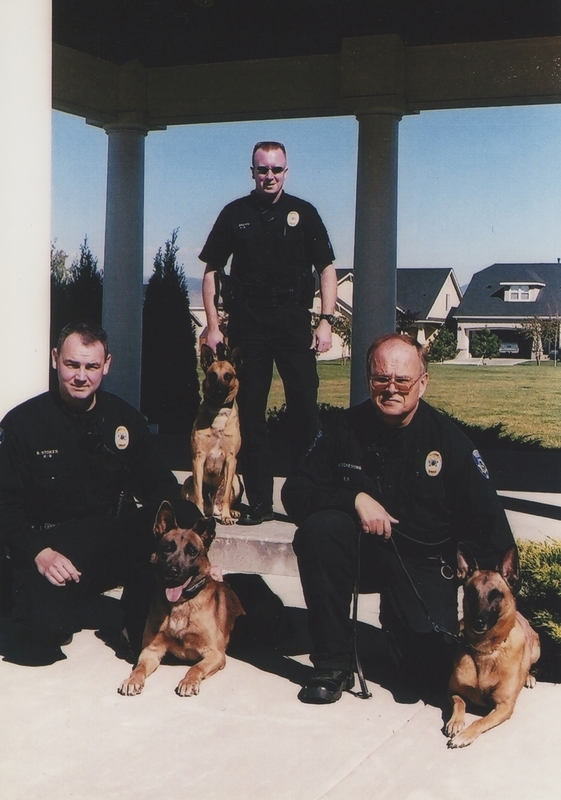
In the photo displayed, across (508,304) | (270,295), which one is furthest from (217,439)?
(508,304)

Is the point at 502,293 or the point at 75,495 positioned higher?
the point at 502,293

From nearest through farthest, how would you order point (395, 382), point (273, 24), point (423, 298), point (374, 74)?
point (395, 382)
point (273, 24)
point (374, 74)
point (423, 298)

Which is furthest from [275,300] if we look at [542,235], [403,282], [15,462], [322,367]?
[542,235]

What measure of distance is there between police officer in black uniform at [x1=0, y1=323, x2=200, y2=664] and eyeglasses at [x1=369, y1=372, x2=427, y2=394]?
3.13ft

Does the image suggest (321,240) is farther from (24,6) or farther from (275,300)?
(24,6)

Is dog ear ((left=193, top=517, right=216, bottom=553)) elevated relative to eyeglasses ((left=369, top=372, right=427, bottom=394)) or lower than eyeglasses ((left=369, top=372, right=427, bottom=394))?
lower

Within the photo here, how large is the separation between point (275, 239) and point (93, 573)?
1.97 m

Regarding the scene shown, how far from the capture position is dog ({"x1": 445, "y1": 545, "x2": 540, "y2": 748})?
9.90 ft

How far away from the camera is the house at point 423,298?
43.7 feet

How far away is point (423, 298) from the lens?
573 inches

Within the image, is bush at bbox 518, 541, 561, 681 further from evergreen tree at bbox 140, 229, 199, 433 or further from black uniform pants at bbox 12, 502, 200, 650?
evergreen tree at bbox 140, 229, 199, 433

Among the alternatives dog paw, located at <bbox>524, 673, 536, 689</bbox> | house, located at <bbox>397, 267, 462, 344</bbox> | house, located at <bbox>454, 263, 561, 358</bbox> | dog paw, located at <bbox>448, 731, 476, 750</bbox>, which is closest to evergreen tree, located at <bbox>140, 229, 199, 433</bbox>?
house, located at <bbox>397, 267, 462, 344</bbox>

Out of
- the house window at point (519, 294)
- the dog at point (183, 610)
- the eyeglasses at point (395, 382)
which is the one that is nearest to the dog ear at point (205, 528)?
the dog at point (183, 610)

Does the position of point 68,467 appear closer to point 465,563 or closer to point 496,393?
point 465,563
